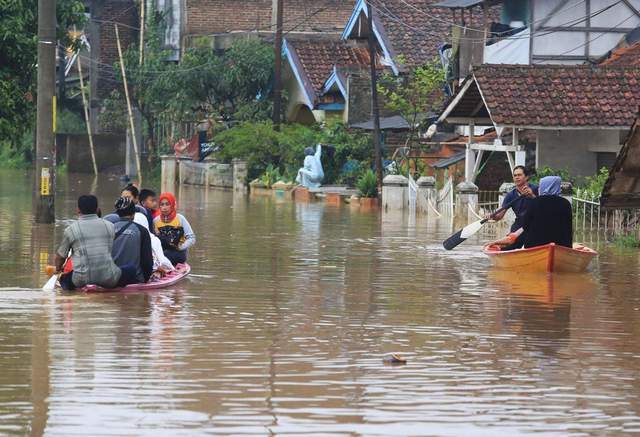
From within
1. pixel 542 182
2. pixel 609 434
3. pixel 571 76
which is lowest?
pixel 609 434

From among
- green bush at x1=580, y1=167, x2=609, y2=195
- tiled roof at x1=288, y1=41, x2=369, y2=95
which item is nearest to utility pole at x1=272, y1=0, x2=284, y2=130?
tiled roof at x1=288, y1=41, x2=369, y2=95

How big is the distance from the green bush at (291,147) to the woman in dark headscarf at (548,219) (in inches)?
966

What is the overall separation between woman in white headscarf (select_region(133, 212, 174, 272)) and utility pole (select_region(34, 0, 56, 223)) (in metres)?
9.21

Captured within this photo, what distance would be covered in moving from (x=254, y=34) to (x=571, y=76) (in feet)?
88.1

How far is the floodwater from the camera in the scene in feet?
32.5

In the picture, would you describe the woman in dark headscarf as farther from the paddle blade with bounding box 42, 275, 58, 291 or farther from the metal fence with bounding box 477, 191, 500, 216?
the metal fence with bounding box 477, 191, 500, 216

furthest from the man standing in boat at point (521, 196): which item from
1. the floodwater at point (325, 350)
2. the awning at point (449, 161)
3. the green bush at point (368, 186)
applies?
the awning at point (449, 161)

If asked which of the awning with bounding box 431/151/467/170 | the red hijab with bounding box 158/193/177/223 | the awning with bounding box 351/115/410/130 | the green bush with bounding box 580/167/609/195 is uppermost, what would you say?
the awning with bounding box 351/115/410/130

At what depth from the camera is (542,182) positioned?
19922mm

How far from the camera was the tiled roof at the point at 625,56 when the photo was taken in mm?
36812

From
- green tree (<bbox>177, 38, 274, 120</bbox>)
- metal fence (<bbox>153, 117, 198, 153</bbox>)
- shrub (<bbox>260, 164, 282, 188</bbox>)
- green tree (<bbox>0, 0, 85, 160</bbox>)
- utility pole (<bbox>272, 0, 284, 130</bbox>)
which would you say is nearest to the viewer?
green tree (<bbox>0, 0, 85, 160</bbox>)

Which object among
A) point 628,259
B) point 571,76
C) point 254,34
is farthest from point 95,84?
point 628,259

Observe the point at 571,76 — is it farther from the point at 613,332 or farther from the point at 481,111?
the point at 613,332

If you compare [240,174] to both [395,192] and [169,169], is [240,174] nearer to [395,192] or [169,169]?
[169,169]
